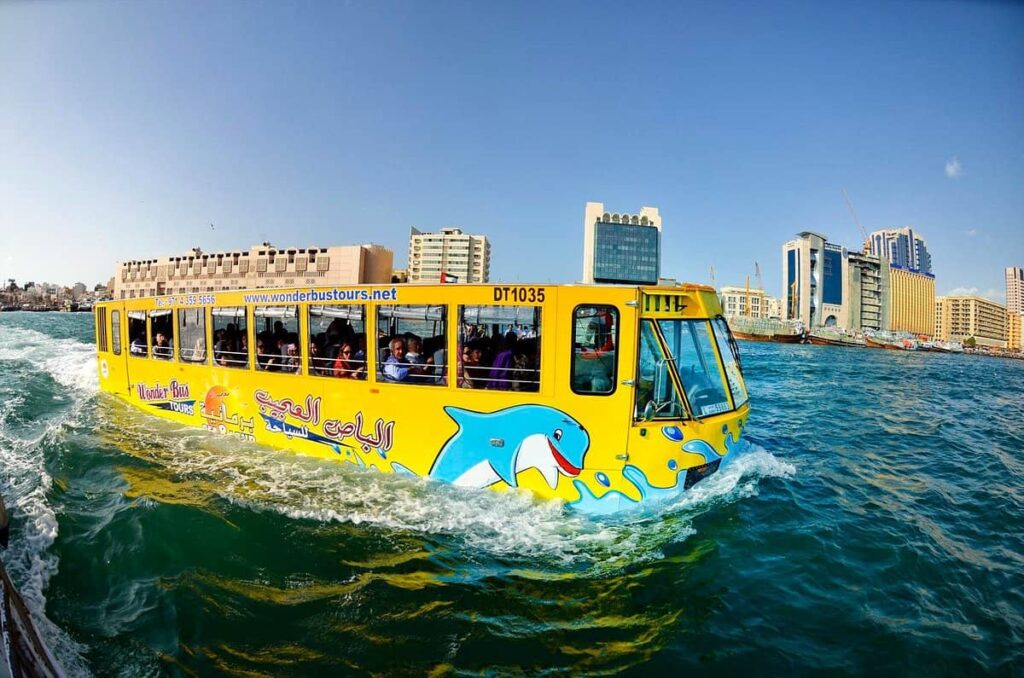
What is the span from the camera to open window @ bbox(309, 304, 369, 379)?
799 centimetres

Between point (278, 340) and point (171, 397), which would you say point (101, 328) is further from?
point (278, 340)

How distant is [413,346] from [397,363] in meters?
0.37

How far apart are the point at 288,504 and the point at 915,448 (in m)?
14.2

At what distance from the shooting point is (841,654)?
4.20m

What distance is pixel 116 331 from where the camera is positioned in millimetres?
13008

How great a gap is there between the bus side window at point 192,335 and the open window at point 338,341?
3462mm

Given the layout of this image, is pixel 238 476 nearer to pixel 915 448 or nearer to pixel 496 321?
pixel 496 321

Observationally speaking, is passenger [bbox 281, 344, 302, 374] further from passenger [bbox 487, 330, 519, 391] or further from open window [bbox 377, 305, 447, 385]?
passenger [bbox 487, 330, 519, 391]

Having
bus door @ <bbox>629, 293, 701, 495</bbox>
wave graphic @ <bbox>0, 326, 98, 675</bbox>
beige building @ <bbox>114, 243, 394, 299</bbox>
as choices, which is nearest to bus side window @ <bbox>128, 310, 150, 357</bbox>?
wave graphic @ <bbox>0, 326, 98, 675</bbox>

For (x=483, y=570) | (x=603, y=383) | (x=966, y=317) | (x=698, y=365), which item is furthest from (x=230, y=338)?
(x=966, y=317)

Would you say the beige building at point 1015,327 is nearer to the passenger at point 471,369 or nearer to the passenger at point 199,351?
the passenger at point 471,369

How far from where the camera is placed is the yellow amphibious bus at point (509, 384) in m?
6.27

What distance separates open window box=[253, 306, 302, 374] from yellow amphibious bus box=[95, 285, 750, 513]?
0.04 m

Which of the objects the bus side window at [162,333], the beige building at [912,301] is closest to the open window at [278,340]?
the bus side window at [162,333]
